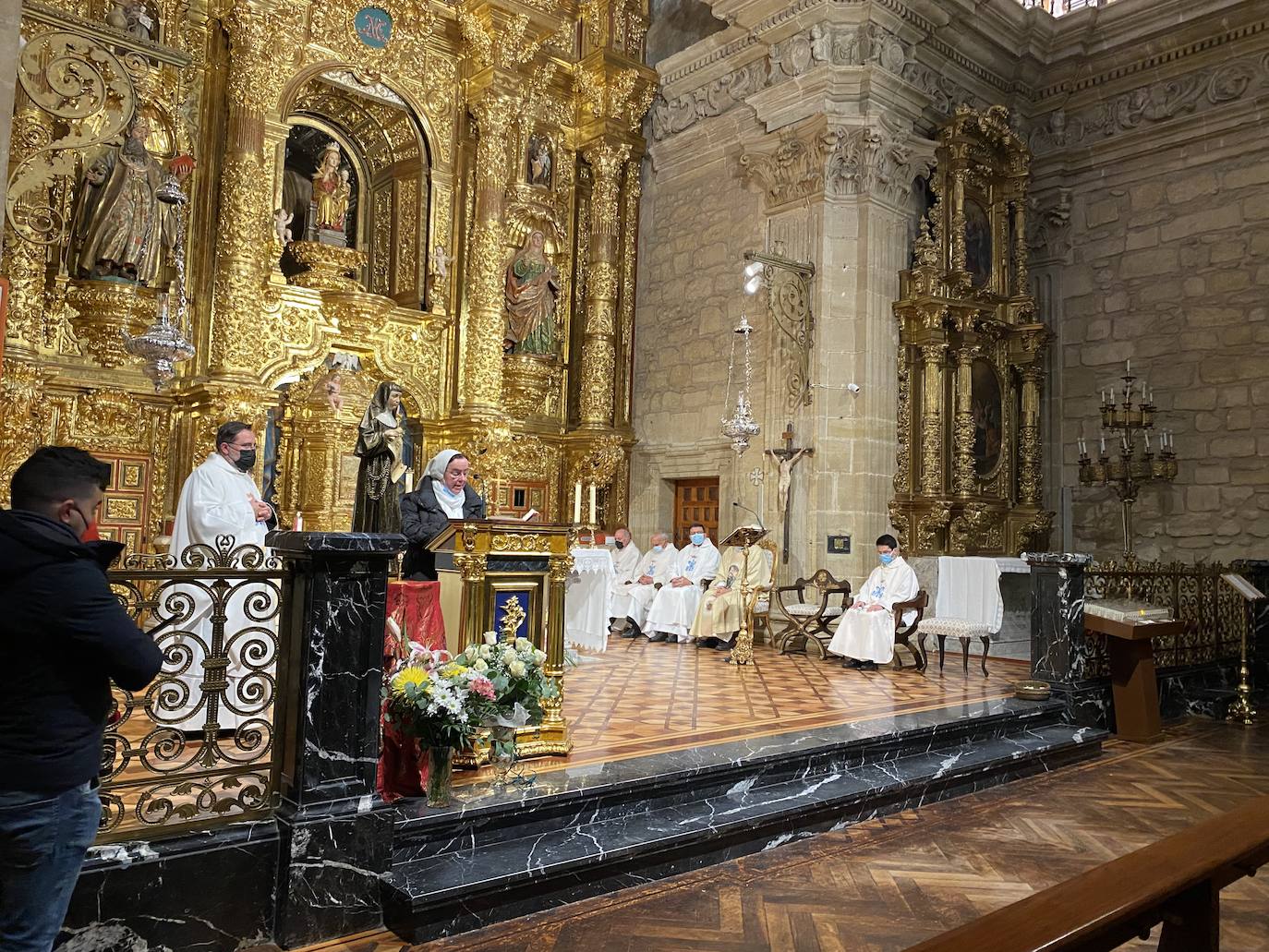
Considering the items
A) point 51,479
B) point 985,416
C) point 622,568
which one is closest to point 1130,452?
point 985,416

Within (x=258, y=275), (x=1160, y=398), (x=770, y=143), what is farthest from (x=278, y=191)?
(x=1160, y=398)

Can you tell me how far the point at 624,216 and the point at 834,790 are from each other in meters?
10.3

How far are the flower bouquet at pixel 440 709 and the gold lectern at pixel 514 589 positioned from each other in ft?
2.57

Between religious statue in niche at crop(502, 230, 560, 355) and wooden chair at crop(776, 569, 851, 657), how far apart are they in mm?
4927

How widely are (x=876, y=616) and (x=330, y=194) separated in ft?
26.8

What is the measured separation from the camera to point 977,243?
12.3 m

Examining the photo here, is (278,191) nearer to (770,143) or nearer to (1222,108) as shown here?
(770,143)

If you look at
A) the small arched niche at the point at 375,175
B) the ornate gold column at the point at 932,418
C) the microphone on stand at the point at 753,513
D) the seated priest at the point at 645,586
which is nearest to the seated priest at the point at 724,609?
the microphone on stand at the point at 753,513

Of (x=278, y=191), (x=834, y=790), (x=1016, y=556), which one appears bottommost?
(x=834, y=790)

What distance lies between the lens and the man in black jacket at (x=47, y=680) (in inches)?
84.7

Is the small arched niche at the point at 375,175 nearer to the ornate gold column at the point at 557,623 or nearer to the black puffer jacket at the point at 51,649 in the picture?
the ornate gold column at the point at 557,623

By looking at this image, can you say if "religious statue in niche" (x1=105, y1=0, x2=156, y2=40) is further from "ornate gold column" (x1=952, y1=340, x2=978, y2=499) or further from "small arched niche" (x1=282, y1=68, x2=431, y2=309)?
"ornate gold column" (x1=952, y1=340, x2=978, y2=499)

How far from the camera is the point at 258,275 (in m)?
10.3

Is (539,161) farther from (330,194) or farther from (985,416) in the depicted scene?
(985,416)
